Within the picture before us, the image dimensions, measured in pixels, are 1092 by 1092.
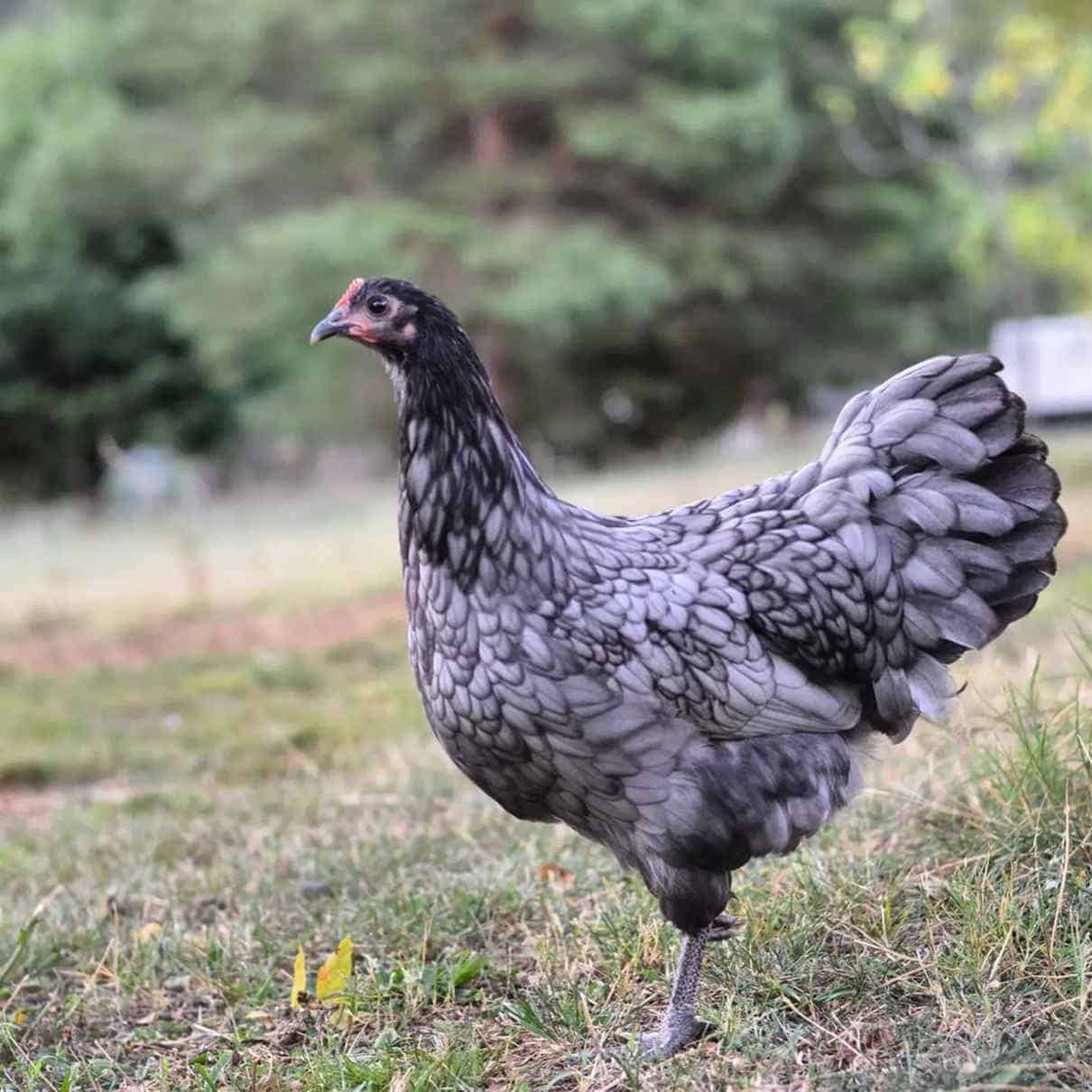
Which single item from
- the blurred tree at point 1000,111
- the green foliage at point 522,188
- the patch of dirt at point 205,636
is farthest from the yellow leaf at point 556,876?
the green foliage at point 522,188

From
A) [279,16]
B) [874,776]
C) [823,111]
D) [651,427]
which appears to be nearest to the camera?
[874,776]

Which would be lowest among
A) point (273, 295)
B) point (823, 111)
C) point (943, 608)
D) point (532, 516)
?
point (943, 608)

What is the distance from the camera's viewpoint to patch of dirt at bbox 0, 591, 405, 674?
794 centimetres

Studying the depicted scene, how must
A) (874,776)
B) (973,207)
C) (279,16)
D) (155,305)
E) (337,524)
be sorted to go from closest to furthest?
1. (874,776)
2. (337,524)
3. (279,16)
4. (973,207)
5. (155,305)

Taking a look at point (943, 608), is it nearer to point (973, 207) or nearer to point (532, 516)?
point (532, 516)

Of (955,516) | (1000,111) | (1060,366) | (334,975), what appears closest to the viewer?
(955,516)

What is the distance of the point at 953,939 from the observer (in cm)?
291

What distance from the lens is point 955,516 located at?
9.68ft

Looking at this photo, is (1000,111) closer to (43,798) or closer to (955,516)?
(43,798)

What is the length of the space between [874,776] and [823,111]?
18.2 metres

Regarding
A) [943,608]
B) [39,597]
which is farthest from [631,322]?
[943,608]

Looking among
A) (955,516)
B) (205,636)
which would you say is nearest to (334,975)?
(955,516)

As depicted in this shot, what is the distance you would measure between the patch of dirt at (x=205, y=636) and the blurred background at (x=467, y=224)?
1.03 m

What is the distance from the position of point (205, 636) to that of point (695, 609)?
616 centimetres
